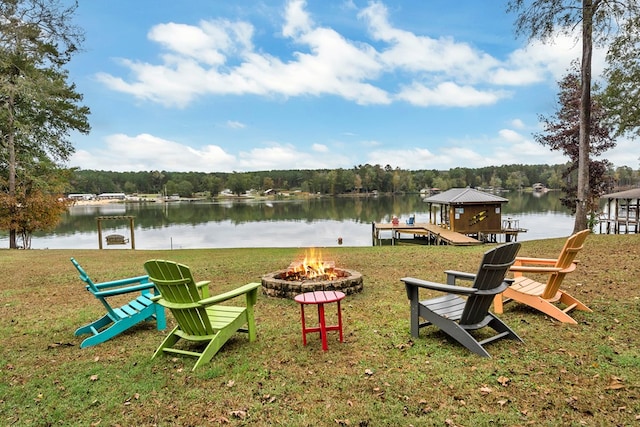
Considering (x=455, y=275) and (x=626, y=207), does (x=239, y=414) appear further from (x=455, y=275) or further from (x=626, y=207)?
(x=626, y=207)

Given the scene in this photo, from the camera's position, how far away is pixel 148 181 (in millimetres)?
114812

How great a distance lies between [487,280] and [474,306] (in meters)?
0.30

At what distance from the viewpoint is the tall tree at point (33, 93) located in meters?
11.9

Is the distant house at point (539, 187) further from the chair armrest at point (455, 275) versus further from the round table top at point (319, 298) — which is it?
the round table top at point (319, 298)

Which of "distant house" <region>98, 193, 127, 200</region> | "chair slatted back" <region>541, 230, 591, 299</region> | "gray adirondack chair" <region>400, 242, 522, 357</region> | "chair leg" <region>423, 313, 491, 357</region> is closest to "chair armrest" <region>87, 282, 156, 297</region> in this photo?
"gray adirondack chair" <region>400, 242, 522, 357</region>

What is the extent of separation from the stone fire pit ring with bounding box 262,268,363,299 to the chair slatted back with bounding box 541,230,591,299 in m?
2.74

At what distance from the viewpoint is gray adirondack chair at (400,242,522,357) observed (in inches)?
136

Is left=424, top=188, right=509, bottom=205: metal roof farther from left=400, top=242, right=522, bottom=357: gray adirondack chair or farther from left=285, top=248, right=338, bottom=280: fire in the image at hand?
left=400, top=242, right=522, bottom=357: gray adirondack chair

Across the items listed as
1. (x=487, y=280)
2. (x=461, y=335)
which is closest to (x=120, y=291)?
(x=461, y=335)

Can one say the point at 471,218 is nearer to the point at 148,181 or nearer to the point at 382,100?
the point at 382,100

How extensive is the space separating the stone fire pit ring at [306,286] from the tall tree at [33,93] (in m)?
12.6

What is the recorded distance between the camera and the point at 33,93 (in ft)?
47.2

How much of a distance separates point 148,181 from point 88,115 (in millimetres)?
102901

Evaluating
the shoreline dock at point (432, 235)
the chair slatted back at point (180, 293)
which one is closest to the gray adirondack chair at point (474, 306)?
the chair slatted back at point (180, 293)
